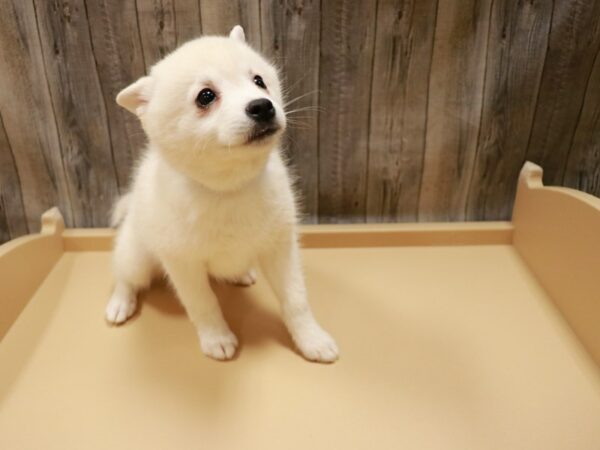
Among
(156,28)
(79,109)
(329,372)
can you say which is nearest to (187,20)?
(156,28)

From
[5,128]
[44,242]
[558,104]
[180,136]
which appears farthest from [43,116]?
[558,104]

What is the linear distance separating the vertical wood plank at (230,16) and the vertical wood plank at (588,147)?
0.97 metres

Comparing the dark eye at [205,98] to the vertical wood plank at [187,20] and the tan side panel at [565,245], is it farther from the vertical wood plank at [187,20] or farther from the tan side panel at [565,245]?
the tan side panel at [565,245]

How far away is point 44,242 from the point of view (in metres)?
1.52

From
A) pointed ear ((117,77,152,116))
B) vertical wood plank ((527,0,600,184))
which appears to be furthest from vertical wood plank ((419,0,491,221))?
pointed ear ((117,77,152,116))

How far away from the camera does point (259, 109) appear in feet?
3.01

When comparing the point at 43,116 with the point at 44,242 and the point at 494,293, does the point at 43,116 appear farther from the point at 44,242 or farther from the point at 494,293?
the point at 494,293

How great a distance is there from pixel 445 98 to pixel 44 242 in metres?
1.28

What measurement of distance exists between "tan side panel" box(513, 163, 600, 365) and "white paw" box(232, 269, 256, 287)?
83cm

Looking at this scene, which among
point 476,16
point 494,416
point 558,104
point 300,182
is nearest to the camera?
point 494,416

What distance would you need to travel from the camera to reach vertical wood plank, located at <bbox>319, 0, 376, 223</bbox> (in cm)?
138

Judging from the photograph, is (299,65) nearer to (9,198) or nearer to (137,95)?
(137,95)

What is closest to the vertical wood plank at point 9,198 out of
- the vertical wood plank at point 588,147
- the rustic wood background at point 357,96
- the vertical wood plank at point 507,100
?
the rustic wood background at point 357,96

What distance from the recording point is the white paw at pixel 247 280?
1483mm
